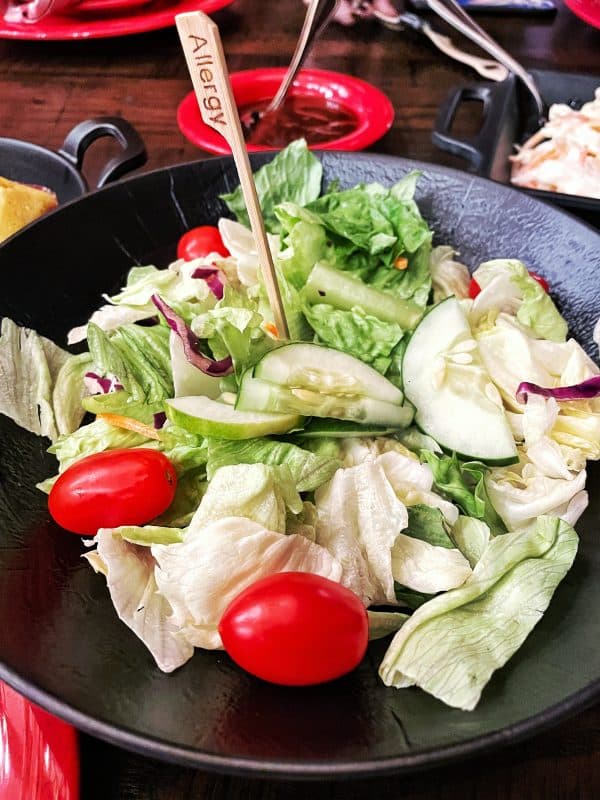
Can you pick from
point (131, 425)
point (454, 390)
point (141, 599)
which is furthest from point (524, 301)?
point (141, 599)

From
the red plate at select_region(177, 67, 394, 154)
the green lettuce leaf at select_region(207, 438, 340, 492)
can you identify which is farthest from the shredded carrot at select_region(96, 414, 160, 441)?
the red plate at select_region(177, 67, 394, 154)

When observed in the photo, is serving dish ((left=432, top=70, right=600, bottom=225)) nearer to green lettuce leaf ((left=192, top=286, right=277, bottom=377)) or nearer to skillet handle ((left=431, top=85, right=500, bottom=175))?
skillet handle ((left=431, top=85, right=500, bottom=175))

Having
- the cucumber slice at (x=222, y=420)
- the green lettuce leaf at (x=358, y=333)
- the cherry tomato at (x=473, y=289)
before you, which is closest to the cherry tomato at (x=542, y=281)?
the cherry tomato at (x=473, y=289)

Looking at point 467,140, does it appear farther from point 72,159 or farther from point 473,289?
point 72,159

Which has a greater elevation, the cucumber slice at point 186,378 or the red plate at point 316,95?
the red plate at point 316,95

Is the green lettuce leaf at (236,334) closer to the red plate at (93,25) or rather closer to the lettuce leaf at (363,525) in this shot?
the lettuce leaf at (363,525)

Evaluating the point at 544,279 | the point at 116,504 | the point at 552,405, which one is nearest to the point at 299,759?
the point at 116,504
